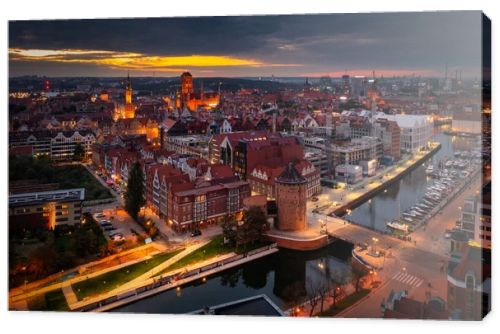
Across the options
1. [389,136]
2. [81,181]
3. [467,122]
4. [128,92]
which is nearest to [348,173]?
[389,136]

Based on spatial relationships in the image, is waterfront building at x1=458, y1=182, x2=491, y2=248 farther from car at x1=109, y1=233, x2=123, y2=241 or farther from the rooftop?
the rooftop

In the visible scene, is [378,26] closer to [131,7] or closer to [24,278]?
[131,7]

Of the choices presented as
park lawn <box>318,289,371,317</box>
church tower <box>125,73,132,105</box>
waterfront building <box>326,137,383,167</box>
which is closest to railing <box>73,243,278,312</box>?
park lawn <box>318,289,371,317</box>

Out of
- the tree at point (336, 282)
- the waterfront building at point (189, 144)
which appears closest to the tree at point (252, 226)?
the tree at point (336, 282)

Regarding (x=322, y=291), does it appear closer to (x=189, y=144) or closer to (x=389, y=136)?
(x=389, y=136)

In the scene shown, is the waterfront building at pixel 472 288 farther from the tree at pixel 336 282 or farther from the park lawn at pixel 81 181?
the park lawn at pixel 81 181
